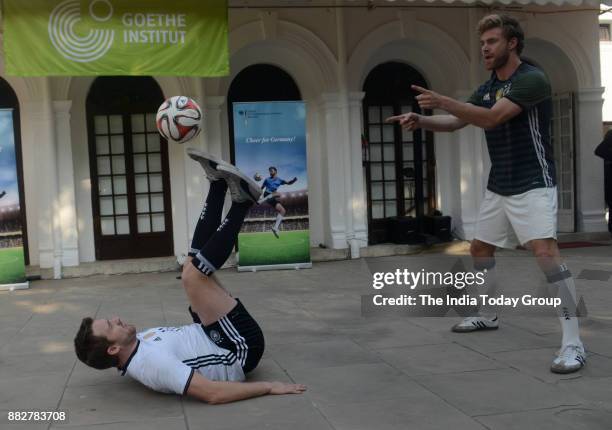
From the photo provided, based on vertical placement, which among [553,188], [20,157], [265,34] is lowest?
[553,188]

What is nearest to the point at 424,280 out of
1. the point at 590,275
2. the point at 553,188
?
the point at 590,275

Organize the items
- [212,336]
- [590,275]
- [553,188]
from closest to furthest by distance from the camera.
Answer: [212,336] < [553,188] < [590,275]

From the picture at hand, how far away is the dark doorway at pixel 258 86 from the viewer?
1158 centimetres

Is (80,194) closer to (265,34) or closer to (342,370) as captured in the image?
(265,34)

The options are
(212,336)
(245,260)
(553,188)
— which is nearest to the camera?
(212,336)

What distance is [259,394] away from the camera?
13.5ft

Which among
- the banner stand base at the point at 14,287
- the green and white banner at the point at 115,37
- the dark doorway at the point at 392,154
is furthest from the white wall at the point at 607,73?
the banner stand base at the point at 14,287

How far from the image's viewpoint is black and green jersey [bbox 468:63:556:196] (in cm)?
457

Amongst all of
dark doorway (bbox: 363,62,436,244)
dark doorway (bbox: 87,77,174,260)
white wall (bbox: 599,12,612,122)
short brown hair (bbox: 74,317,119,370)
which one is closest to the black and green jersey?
short brown hair (bbox: 74,317,119,370)

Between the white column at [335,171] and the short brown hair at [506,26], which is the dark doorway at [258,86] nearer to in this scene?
the white column at [335,171]

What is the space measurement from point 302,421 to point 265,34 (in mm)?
8281

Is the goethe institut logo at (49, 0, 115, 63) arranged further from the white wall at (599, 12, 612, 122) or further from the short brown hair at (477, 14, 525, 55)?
the white wall at (599, 12, 612, 122)

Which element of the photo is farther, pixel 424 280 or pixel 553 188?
pixel 424 280

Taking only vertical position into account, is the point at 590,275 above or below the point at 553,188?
below
